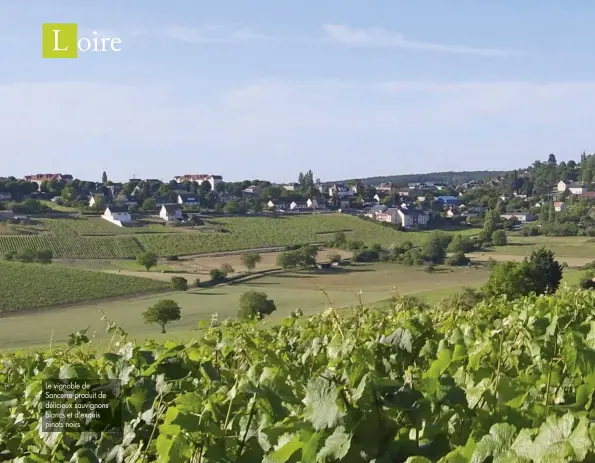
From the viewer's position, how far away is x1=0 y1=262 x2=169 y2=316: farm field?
4459 centimetres

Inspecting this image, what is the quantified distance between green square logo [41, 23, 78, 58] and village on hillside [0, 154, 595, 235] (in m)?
67.6

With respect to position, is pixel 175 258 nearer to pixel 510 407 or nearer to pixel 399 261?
pixel 399 261

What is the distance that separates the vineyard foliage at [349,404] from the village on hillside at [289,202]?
257ft

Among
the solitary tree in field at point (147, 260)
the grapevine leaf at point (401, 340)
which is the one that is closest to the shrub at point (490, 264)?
the solitary tree in field at point (147, 260)

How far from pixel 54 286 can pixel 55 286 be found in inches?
2.5

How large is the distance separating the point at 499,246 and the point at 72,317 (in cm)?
4565

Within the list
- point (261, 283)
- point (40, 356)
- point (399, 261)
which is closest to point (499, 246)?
point (399, 261)

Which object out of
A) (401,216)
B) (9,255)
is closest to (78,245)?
(9,255)

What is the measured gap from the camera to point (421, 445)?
1.58 meters

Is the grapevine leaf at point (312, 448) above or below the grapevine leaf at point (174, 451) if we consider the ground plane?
above

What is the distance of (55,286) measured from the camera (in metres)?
47.8

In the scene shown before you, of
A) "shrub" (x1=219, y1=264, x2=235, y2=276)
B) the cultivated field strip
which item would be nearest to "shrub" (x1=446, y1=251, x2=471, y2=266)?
"shrub" (x1=219, y1=264, x2=235, y2=276)

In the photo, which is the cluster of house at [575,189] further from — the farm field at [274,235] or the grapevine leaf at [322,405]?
the grapevine leaf at [322,405]

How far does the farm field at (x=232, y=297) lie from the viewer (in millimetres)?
32656
